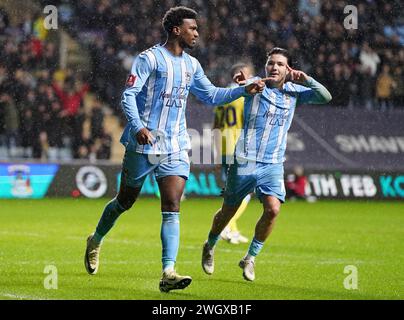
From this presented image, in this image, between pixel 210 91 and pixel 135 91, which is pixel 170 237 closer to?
pixel 135 91

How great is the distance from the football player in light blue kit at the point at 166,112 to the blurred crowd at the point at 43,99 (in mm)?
12124

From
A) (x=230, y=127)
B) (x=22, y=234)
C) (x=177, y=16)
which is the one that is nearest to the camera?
(x=177, y=16)

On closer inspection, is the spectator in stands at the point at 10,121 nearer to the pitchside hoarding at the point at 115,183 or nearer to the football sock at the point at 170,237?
the pitchside hoarding at the point at 115,183

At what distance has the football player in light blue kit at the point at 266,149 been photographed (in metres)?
9.66

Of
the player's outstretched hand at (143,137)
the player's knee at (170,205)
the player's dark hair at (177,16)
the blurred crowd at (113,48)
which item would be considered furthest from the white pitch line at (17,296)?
the blurred crowd at (113,48)

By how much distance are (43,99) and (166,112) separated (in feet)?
41.4

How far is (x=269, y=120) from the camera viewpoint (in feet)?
32.7

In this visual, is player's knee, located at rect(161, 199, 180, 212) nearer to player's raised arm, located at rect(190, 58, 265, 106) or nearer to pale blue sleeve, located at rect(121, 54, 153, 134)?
pale blue sleeve, located at rect(121, 54, 153, 134)

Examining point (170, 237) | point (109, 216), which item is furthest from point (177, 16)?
point (109, 216)

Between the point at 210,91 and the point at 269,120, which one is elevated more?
the point at 210,91

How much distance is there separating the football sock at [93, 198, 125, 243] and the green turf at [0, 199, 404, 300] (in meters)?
0.37

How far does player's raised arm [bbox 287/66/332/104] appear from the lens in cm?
942

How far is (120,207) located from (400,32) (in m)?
13.8
